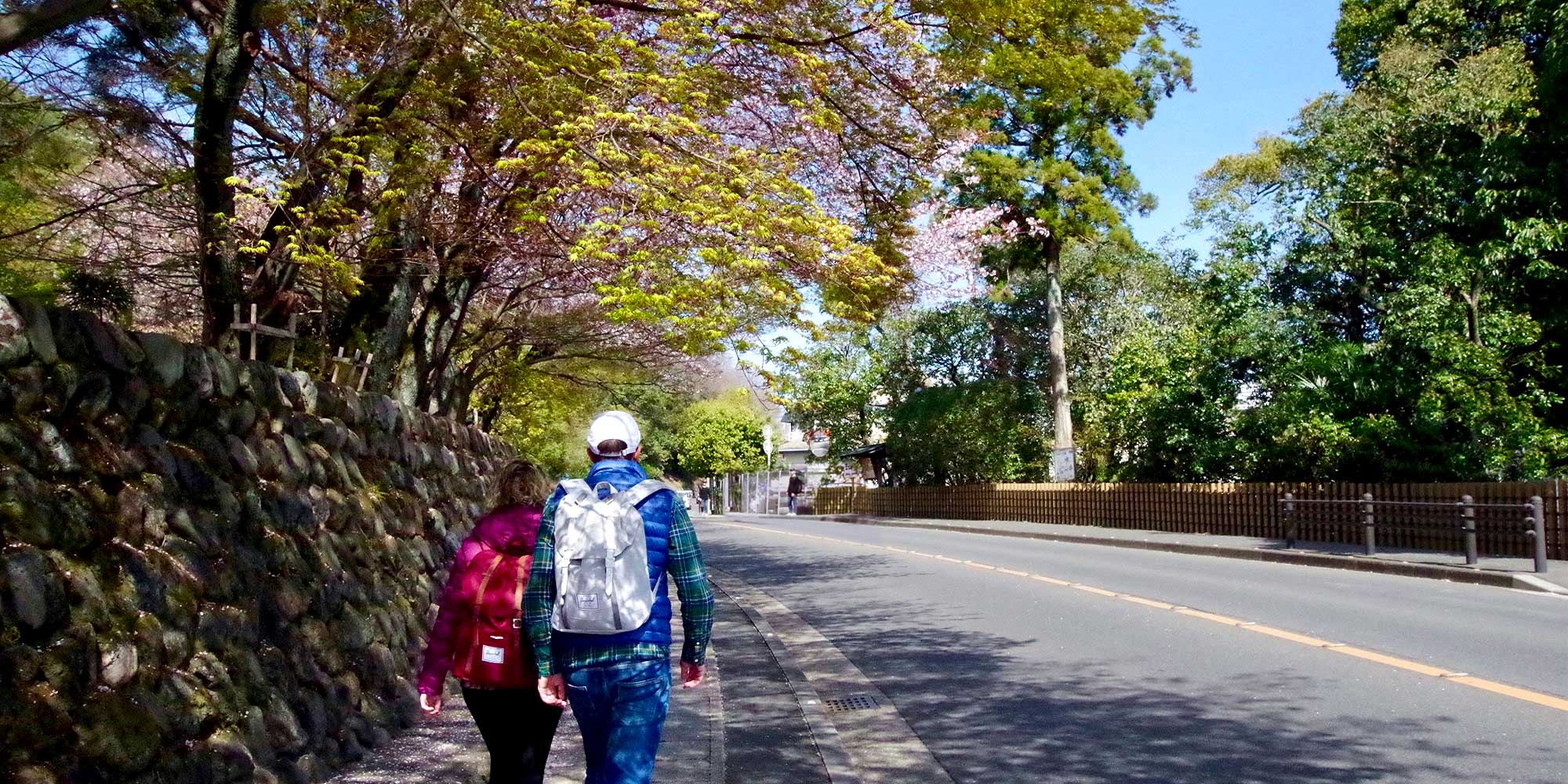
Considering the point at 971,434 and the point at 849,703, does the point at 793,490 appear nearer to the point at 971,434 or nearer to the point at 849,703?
the point at 971,434

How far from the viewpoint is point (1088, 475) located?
39219mm

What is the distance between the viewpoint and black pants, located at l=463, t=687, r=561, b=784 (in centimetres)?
465

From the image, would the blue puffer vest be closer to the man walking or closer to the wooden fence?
the man walking

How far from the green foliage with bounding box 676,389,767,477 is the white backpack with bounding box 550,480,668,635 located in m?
59.8

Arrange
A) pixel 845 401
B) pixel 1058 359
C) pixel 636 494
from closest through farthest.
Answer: pixel 636 494 < pixel 1058 359 < pixel 845 401

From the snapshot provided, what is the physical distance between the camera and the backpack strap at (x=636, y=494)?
406 centimetres

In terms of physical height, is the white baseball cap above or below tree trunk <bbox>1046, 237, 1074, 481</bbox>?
below

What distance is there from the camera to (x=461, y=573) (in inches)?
184

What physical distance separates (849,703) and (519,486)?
4.26 metres

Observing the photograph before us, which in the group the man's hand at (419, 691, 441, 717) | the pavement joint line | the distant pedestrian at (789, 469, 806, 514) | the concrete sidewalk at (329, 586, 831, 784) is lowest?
the concrete sidewalk at (329, 586, 831, 784)

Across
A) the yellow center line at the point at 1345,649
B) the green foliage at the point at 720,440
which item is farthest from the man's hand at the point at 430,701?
the green foliage at the point at 720,440

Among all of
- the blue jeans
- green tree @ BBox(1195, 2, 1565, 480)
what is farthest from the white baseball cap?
green tree @ BBox(1195, 2, 1565, 480)

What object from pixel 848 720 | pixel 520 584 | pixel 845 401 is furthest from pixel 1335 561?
pixel 845 401

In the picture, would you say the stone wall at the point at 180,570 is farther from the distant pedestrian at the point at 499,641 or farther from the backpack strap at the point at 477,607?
the backpack strap at the point at 477,607
